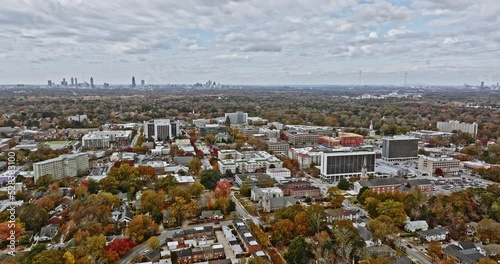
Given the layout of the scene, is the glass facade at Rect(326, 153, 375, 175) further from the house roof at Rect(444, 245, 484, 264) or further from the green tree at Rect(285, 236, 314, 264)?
the green tree at Rect(285, 236, 314, 264)

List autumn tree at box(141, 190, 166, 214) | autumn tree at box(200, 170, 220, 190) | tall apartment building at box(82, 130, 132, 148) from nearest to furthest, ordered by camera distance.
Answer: autumn tree at box(141, 190, 166, 214) < autumn tree at box(200, 170, 220, 190) < tall apartment building at box(82, 130, 132, 148)

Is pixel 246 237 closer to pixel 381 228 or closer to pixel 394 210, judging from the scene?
pixel 381 228

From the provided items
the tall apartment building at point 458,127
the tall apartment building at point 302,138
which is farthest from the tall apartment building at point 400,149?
the tall apartment building at point 458,127

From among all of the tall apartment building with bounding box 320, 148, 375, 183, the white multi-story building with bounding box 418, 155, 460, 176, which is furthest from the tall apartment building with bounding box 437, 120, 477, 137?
the tall apartment building with bounding box 320, 148, 375, 183

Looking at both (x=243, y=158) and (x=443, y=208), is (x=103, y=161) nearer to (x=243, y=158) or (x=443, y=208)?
(x=243, y=158)

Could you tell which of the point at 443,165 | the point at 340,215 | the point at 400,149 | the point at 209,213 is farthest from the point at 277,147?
the point at 340,215
